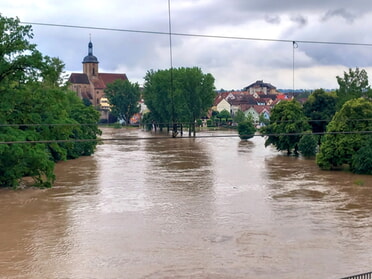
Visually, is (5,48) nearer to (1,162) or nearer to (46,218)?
(1,162)

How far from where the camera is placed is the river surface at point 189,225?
15.9 meters

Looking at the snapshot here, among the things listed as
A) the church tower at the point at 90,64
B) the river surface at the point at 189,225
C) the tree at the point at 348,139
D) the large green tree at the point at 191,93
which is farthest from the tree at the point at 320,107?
the church tower at the point at 90,64

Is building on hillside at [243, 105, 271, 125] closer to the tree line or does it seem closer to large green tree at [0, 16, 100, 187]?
the tree line

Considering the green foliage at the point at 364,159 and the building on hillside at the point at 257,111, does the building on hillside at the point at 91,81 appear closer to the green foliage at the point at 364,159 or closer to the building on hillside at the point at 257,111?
the building on hillside at the point at 257,111

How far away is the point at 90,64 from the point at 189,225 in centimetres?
11708

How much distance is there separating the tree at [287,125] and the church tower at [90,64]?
91515 mm

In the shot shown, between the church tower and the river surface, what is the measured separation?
327 feet

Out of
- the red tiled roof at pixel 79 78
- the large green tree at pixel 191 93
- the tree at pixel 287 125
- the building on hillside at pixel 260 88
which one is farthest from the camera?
the building on hillside at pixel 260 88

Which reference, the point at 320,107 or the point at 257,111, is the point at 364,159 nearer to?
the point at 320,107

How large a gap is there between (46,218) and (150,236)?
5826 millimetres

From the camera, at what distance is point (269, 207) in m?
24.2

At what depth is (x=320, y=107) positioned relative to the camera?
1993 inches

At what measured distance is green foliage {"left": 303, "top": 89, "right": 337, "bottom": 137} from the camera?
49.9 metres

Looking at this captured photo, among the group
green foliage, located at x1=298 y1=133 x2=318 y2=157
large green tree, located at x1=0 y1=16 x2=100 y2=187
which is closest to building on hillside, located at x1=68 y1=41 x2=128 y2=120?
green foliage, located at x1=298 y1=133 x2=318 y2=157
